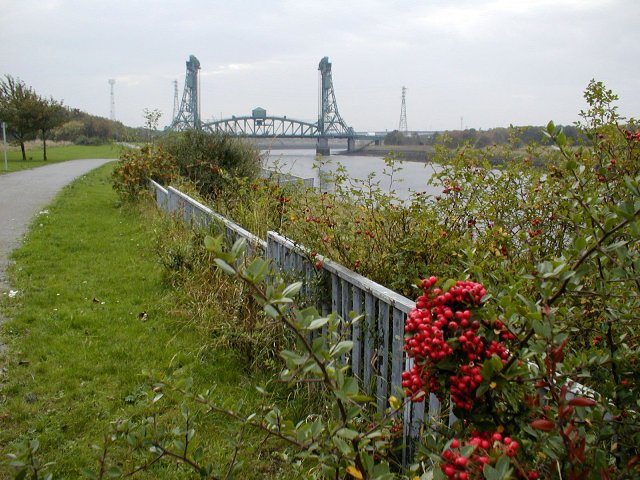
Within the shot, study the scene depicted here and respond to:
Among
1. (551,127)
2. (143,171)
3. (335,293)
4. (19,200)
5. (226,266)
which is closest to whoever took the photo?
(226,266)

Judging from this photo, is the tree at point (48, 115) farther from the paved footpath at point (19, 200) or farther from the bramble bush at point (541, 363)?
the bramble bush at point (541, 363)

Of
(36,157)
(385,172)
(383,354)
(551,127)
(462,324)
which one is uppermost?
(551,127)

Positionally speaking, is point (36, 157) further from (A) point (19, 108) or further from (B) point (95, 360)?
(B) point (95, 360)

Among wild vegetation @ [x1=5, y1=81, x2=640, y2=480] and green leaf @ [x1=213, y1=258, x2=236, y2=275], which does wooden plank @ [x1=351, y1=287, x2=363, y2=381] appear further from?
green leaf @ [x1=213, y1=258, x2=236, y2=275]

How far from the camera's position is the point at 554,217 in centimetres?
350

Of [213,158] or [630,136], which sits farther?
[213,158]

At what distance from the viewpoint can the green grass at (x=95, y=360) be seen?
10.9 feet

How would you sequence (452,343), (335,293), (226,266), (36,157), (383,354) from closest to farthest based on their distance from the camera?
(226,266), (452,343), (383,354), (335,293), (36,157)

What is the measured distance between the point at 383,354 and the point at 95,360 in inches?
98.8

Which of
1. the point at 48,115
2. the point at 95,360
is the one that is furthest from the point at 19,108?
the point at 95,360

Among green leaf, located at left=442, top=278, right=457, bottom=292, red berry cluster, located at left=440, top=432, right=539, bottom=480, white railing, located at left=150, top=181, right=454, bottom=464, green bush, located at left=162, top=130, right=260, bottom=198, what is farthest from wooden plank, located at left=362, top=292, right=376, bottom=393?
green bush, located at left=162, top=130, right=260, bottom=198

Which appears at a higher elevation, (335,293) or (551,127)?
(551,127)

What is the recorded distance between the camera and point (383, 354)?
318 cm

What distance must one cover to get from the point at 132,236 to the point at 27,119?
2670cm
